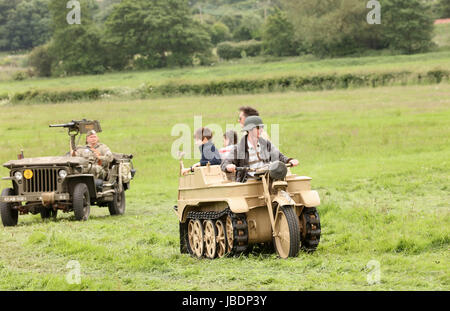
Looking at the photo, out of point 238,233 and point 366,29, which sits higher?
point 366,29

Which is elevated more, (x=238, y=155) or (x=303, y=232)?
(x=238, y=155)

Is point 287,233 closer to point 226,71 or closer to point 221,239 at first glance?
point 221,239

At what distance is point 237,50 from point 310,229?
104m

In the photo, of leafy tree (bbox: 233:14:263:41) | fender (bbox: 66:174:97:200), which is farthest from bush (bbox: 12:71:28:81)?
fender (bbox: 66:174:97:200)

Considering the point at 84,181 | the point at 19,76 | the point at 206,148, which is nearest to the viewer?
the point at 206,148

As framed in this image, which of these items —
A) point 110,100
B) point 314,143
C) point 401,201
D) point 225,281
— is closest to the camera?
point 225,281

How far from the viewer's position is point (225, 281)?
10492 mm

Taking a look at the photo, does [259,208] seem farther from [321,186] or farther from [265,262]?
[321,186]

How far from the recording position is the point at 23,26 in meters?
146

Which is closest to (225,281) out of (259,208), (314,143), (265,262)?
(265,262)

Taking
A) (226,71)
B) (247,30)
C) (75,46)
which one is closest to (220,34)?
(247,30)

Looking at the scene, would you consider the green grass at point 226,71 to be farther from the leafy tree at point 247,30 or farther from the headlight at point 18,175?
the headlight at point 18,175

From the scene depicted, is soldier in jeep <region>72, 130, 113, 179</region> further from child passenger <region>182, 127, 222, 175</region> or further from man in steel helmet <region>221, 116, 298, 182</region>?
man in steel helmet <region>221, 116, 298, 182</region>

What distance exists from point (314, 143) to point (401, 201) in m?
14.7
